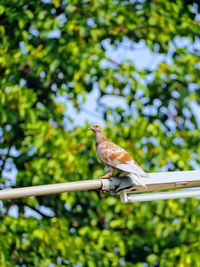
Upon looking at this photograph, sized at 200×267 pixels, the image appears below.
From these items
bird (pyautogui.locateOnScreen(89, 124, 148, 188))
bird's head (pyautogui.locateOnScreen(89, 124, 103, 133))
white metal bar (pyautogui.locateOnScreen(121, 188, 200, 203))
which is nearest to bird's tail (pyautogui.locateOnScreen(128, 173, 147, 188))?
bird (pyautogui.locateOnScreen(89, 124, 148, 188))

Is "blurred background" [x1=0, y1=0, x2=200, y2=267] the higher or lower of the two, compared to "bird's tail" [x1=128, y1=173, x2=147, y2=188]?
lower

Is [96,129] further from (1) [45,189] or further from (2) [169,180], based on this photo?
(1) [45,189]

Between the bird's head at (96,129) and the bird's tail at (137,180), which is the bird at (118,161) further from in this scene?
the bird's head at (96,129)

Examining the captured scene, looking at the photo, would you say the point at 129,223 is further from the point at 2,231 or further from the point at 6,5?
the point at 6,5

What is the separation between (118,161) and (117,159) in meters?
0.08

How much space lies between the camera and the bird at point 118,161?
21.9 feet

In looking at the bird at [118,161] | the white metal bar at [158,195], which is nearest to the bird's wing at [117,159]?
the bird at [118,161]

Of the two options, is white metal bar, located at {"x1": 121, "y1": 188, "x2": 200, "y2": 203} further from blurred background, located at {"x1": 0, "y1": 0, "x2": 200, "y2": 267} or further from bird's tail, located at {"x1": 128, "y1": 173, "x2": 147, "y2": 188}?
blurred background, located at {"x1": 0, "y1": 0, "x2": 200, "y2": 267}

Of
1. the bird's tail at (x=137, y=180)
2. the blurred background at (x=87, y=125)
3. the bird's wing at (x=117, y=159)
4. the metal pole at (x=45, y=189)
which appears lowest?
the blurred background at (x=87, y=125)

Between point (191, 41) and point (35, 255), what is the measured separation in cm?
278

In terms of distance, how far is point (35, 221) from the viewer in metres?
10.6

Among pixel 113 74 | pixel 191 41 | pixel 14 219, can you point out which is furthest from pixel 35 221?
pixel 191 41

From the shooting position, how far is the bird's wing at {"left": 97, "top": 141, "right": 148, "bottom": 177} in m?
6.83

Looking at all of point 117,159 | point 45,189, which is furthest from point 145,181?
point 117,159
